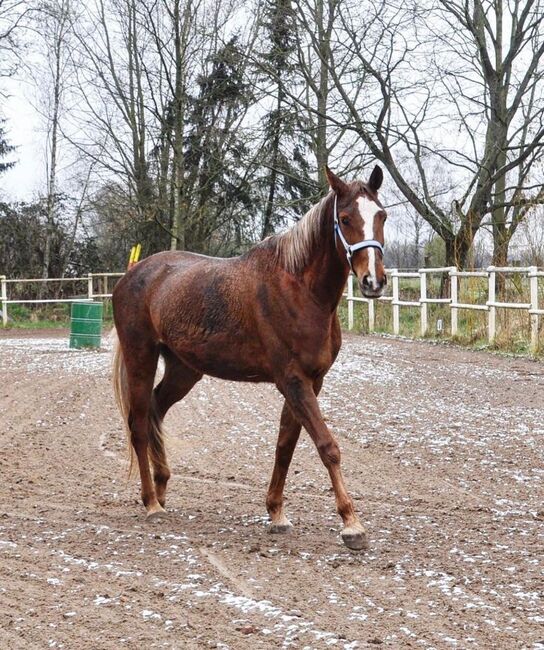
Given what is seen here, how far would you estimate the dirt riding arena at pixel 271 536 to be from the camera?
3.12 meters

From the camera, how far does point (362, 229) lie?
4.26m

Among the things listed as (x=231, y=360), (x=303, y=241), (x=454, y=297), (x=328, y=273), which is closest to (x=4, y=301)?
(x=454, y=297)

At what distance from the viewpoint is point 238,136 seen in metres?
24.8

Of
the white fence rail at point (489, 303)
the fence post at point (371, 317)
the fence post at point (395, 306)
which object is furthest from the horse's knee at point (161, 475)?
the fence post at point (371, 317)

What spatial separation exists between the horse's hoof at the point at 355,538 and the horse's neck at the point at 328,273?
3.84ft

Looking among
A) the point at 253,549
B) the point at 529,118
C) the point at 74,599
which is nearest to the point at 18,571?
the point at 74,599

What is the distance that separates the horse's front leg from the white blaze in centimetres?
74

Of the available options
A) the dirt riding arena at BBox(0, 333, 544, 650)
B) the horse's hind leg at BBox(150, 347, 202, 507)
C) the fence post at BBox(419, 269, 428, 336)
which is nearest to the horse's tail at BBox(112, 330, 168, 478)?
the horse's hind leg at BBox(150, 347, 202, 507)

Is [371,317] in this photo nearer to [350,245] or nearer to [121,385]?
[121,385]

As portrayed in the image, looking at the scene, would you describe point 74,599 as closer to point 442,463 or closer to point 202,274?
point 202,274

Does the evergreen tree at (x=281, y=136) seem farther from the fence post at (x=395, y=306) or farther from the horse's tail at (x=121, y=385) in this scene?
the horse's tail at (x=121, y=385)

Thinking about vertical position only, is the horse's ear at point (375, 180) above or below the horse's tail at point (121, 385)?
above

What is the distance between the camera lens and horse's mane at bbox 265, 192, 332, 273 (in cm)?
462

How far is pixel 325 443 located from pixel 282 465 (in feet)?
1.74
